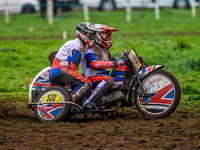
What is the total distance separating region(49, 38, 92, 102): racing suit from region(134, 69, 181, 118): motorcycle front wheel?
37.8 inches

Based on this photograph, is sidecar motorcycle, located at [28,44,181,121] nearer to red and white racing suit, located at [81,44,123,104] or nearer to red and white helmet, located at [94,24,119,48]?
red and white racing suit, located at [81,44,123,104]

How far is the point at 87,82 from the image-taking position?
6773 mm

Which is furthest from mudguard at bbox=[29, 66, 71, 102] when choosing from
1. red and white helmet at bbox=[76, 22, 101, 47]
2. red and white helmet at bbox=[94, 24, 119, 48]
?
red and white helmet at bbox=[94, 24, 119, 48]

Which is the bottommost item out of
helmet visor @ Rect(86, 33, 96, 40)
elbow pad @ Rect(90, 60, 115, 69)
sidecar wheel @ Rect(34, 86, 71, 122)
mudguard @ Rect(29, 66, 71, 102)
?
sidecar wheel @ Rect(34, 86, 71, 122)

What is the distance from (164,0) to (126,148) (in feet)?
87.4

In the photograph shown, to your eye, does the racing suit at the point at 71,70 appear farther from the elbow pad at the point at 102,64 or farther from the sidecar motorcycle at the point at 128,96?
the elbow pad at the point at 102,64

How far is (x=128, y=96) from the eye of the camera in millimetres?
6848

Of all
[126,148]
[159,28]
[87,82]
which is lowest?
[126,148]

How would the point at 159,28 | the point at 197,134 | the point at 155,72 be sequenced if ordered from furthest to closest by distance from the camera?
the point at 159,28
the point at 155,72
the point at 197,134

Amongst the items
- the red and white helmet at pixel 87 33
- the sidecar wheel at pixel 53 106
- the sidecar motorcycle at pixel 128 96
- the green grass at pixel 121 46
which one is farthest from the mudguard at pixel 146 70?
the green grass at pixel 121 46

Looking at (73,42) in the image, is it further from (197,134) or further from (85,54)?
(197,134)

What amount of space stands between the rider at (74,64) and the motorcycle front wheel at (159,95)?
0.98 m

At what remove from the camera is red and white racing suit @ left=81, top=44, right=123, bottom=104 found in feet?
22.1

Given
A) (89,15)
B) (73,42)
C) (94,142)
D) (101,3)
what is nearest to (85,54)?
(73,42)
